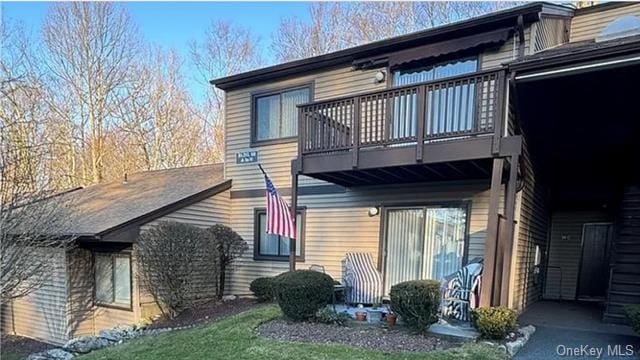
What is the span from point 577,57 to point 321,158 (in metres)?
4.11

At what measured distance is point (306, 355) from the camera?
5148mm

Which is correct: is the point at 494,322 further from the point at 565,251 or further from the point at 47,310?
the point at 47,310

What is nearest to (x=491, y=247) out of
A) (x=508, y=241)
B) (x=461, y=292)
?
(x=508, y=241)

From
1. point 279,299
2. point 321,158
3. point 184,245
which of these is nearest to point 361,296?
point 279,299

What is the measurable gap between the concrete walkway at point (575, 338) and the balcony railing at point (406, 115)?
3.00 m

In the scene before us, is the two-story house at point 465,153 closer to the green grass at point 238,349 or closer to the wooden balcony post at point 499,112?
the wooden balcony post at point 499,112

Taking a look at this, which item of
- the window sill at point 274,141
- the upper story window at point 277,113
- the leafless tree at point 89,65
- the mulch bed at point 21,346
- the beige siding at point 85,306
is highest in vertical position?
the leafless tree at point 89,65

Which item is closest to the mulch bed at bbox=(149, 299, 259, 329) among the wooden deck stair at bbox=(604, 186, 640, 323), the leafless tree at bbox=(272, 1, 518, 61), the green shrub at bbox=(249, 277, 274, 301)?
Result: the green shrub at bbox=(249, 277, 274, 301)

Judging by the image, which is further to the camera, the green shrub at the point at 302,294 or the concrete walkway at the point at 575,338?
the green shrub at the point at 302,294

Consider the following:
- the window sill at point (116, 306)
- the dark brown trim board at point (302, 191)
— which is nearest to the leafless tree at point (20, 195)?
the window sill at point (116, 306)

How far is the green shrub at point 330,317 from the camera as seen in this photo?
6.73 metres

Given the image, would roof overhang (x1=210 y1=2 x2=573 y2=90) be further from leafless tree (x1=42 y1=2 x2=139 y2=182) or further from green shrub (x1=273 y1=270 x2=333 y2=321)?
leafless tree (x1=42 y1=2 x2=139 y2=182)

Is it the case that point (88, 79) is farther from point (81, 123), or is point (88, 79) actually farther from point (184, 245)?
point (184, 245)

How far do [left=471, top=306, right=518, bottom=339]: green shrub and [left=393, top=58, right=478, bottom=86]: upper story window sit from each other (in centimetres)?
440
